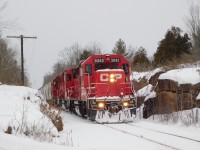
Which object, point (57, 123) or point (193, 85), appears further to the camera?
point (193, 85)

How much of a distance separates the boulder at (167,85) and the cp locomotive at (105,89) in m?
1.31

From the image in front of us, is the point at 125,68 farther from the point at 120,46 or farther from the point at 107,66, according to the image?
the point at 120,46

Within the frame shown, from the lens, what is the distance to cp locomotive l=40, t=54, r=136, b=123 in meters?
14.9

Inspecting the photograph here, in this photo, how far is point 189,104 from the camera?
14195 millimetres

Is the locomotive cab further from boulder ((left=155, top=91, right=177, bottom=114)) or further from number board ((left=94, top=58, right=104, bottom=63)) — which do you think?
boulder ((left=155, top=91, right=177, bottom=114))

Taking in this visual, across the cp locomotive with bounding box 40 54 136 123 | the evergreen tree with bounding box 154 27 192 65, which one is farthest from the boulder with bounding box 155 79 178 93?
the evergreen tree with bounding box 154 27 192 65

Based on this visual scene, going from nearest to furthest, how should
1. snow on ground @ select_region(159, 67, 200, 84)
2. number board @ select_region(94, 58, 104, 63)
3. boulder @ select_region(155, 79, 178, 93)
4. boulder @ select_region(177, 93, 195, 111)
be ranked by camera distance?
boulder @ select_region(177, 93, 195, 111)
snow on ground @ select_region(159, 67, 200, 84)
boulder @ select_region(155, 79, 178, 93)
number board @ select_region(94, 58, 104, 63)

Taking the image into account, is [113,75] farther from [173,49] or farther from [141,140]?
[173,49]

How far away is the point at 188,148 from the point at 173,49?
94.5 feet

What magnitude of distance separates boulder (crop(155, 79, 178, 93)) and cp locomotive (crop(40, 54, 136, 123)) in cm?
131

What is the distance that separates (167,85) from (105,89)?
9.12ft

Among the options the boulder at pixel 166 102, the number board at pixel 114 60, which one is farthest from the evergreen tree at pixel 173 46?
the boulder at pixel 166 102

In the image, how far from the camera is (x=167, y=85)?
15.3 meters

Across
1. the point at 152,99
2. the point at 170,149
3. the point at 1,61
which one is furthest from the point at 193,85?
the point at 1,61
